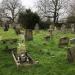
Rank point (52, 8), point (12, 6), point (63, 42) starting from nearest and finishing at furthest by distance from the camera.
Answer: point (63, 42)
point (52, 8)
point (12, 6)

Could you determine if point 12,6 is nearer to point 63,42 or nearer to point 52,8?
point 52,8

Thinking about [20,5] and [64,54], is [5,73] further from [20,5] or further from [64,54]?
[20,5]

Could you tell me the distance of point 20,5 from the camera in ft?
238

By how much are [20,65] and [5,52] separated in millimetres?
4266

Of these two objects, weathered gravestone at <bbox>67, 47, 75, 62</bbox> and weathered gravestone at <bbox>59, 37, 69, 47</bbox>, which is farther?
weathered gravestone at <bbox>59, 37, 69, 47</bbox>

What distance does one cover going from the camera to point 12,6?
233ft

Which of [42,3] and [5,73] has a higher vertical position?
[42,3]

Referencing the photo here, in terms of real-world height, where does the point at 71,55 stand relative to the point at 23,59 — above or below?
above

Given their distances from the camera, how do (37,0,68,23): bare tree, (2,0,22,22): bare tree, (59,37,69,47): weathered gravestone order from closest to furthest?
(59,37,69,47): weathered gravestone
(37,0,68,23): bare tree
(2,0,22,22): bare tree

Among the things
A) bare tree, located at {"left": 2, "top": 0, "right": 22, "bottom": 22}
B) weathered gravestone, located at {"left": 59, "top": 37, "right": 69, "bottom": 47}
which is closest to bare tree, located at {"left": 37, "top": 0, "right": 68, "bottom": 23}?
bare tree, located at {"left": 2, "top": 0, "right": 22, "bottom": 22}

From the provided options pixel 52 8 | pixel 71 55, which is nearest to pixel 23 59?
pixel 71 55

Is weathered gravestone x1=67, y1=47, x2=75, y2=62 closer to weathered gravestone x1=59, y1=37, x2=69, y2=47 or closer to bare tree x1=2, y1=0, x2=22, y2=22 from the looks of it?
weathered gravestone x1=59, y1=37, x2=69, y2=47

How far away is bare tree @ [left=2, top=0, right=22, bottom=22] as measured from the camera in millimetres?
70044

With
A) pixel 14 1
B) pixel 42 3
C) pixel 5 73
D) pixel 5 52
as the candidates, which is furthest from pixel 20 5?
pixel 5 73
